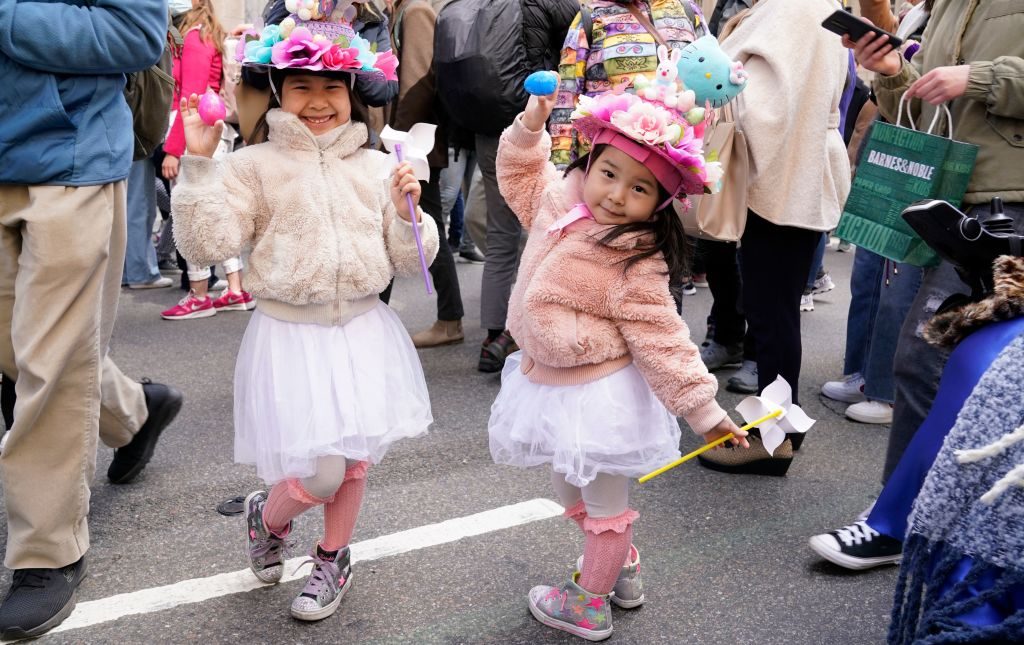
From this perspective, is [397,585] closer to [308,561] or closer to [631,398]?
[308,561]

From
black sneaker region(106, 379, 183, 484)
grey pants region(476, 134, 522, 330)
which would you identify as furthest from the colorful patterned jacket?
black sneaker region(106, 379, 183, 484)

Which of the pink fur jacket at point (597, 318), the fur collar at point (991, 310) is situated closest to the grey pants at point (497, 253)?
the pink fur jacket at point (597, 318)

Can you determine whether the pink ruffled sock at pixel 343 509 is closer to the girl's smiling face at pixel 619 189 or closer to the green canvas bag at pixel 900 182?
the girl's smiling face at pixel 619 189

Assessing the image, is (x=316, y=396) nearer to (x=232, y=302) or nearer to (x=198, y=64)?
(x=198, y=64)

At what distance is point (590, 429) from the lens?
103 inches

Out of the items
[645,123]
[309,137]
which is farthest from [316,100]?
[645,123]

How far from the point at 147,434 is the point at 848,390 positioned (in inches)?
133

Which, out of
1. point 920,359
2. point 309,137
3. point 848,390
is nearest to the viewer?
point 309,137

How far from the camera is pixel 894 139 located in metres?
3.06

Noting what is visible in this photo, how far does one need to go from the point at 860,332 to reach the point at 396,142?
319cm

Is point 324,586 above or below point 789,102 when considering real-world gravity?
below

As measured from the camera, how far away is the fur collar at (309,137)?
278 centimetres

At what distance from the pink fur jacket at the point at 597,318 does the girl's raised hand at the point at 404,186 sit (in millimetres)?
335

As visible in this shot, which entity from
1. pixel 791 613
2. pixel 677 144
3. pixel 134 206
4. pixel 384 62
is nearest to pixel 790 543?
pixel 791 613
